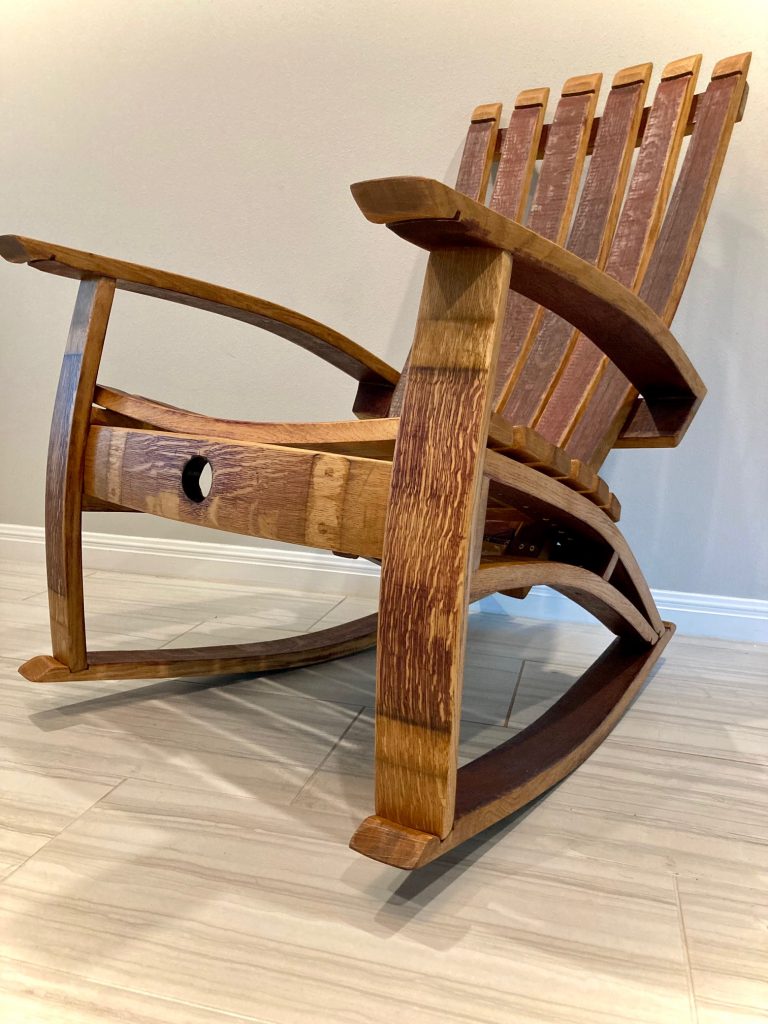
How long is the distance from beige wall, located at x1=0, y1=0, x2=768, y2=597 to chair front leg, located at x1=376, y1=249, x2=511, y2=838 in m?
0.86

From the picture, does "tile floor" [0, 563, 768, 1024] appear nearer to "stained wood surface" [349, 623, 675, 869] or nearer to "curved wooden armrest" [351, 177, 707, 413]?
"stained wood surface" [349, 623, 675, 869]

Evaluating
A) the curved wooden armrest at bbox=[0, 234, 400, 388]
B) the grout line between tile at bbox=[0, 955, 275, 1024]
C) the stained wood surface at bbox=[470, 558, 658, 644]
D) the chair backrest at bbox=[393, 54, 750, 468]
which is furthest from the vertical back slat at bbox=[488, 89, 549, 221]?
the grout line between tile at bbox=[0, 955, 275, 1024]

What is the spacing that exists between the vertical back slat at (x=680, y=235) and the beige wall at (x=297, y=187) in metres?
0.24

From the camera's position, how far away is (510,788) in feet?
2.11

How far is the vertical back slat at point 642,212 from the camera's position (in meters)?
0.94

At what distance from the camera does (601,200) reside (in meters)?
1.06

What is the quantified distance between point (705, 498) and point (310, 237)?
0.79m

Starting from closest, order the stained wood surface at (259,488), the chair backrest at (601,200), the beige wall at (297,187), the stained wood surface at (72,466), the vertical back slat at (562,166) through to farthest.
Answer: the stained wood surface at (259,488) → the stained wood surface at (72,466) → the chair backrest at (601,200) → the vertical back slat at (562,166) → the beige wall at (297,187)

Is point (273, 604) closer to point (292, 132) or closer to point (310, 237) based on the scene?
point (310, 237)

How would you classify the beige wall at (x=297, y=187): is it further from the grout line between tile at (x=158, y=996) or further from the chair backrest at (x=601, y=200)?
the grout line between tile at (x=158, y=996)

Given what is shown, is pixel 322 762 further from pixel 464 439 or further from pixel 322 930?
pixel 464 439

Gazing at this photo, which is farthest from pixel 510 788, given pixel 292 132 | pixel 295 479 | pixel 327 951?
pixel 292 132

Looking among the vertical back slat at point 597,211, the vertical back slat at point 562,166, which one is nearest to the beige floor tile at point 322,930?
the vertical back slat at point 597,211

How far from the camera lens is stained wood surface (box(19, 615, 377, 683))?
2.70ft
